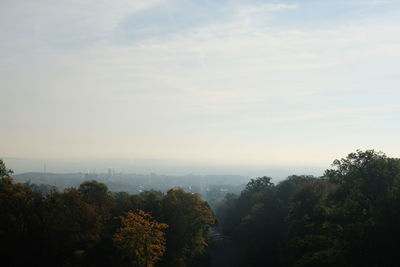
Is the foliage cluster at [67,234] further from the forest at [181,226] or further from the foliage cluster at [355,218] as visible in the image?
the foliage cluster at [355,218]

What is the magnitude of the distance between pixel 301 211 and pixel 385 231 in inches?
720

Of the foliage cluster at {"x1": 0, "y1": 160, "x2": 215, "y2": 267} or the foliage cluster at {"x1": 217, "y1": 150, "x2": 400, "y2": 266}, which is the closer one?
the foliage cluster at {"x1": 217, "y1": 150, "x2": 400, "y2": 266}

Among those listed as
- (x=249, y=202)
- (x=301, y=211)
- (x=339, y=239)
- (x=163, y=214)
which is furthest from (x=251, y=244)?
(x=339, y=239)

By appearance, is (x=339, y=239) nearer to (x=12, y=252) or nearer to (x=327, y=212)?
(x=327, y=212)

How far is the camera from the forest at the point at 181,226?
22.3m

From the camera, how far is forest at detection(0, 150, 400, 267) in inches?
877

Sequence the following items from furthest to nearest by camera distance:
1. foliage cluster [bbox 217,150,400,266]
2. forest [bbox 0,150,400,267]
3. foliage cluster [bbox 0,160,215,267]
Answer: foliage cluster [bbox 0,160,215,267] < forest [bbox 0,150,400,267] < foliage cluster [bbox 217,150,400,266]

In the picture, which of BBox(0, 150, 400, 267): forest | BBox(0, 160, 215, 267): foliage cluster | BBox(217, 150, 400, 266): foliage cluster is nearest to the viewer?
BBox(217, 150, 400, 266): foliage cluster

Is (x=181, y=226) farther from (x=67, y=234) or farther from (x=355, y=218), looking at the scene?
(x=355, y=218)

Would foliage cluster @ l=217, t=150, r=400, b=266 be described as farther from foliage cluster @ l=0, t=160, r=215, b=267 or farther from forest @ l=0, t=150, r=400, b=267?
foliage cluster @ l=0, t=160, r=215, b=267

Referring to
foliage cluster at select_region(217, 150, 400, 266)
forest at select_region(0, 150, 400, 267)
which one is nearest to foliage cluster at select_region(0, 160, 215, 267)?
forest at select_region(0, 150, 400, 267)

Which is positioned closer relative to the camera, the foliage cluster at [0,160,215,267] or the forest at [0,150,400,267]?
the forest at [0,150,400,267]

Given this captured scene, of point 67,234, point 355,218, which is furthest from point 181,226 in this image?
point 355,218

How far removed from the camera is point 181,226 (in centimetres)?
3784
